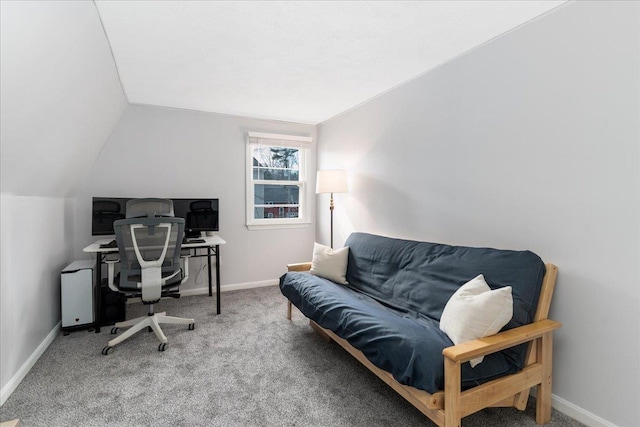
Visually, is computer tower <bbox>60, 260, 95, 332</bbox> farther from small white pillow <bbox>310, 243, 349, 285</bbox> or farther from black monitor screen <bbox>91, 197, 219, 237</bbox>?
small white pillow <bbox>310, 243, 349, 285</bbox>

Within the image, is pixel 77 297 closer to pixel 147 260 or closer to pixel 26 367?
pixel 26 367

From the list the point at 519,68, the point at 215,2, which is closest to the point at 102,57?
the point at 215,2

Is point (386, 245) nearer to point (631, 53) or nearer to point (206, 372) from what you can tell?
point (206, 372)

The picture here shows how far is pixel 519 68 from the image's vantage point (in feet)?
6.66

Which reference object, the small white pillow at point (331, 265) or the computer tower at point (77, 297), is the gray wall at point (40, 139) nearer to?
the computer tower at point (77, 297)

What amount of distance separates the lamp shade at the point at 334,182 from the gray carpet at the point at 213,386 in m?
1.52

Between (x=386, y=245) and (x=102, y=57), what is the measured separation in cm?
259

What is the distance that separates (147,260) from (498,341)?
2.48 m

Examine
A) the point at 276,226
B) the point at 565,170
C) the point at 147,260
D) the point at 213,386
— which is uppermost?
the point at 565,170

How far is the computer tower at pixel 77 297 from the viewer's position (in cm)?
278

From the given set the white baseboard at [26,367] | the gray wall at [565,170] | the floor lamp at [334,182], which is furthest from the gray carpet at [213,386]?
the floor lamp at [334,182]

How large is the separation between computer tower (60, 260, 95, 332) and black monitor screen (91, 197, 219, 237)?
526 millimetres

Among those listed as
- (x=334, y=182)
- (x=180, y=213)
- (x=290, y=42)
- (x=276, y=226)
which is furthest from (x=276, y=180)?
(x=290, y=42)

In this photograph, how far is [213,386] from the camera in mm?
2053
